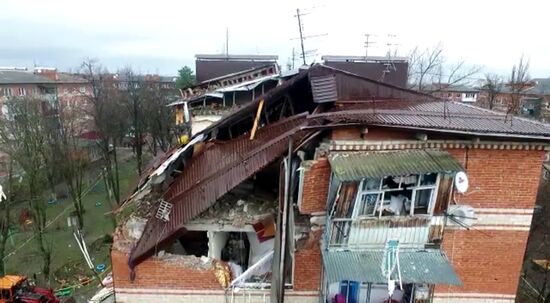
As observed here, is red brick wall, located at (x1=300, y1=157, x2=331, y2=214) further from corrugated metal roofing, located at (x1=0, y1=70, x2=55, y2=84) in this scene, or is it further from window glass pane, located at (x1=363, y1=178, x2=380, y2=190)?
corrugated metal roofing, located at (x1=0, y1=70, x2=55, y2=84)

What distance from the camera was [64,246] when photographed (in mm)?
23438

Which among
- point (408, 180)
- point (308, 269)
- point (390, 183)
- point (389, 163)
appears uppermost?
point (389, 163)

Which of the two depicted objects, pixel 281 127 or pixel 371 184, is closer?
pixel 371 184

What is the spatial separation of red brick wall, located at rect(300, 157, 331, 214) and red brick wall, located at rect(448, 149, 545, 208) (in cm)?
271

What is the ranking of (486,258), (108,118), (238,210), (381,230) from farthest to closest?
(108,118)
(238,210)
(486,258)
(381,230)

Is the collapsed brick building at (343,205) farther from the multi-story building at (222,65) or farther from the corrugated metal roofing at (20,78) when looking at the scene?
the corrugated metal roofing at (20,78)

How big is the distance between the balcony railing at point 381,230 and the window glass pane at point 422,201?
17 cm

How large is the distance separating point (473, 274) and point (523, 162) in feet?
9.03

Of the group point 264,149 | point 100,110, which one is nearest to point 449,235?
point 264,149

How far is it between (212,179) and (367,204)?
11.1 feet

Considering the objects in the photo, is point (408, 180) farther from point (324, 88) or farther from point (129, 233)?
point (129, 233)

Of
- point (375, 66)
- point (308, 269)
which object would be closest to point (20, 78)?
point (375, 66)

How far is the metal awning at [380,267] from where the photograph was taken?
24.2 ft

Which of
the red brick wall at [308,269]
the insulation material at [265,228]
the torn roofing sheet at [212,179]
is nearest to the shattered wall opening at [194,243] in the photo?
the torn roofing sheet at [212,179]
